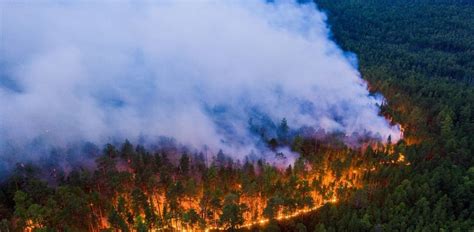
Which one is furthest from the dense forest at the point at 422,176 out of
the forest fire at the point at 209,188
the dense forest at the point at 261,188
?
the forest fire at the point at 209,188

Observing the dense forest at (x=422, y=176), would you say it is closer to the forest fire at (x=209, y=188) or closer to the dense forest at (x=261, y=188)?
the dense forest at (x=261, y=188)

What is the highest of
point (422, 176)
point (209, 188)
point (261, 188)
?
point (422, 176)

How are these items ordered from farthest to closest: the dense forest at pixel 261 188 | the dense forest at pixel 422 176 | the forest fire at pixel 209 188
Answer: the forest fire at pixel 209 188 < the dense forest at pixel 261 188 < the dense forest at pixel 422 176

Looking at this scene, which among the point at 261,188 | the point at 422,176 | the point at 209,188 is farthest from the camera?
the point at 209,188

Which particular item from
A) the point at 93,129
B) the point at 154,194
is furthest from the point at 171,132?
the point at 154,194

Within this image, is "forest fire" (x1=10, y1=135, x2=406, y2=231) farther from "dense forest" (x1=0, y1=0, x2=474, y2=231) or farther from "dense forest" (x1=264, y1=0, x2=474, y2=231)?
"dense forest" (x1=264, y1=0, x2=474, y2=231)

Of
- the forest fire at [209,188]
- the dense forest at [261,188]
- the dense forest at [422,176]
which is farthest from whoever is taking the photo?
the forest fire at [209,188]

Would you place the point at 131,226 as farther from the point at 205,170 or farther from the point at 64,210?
the point at 205,170

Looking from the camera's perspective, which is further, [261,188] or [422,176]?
[422,176]

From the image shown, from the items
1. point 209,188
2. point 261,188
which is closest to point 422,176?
point 261,188

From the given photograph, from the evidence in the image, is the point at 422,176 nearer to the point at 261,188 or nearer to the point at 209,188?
the point at 261,188

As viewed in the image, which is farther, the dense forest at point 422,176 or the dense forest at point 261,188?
the dense forest at point 261,188
